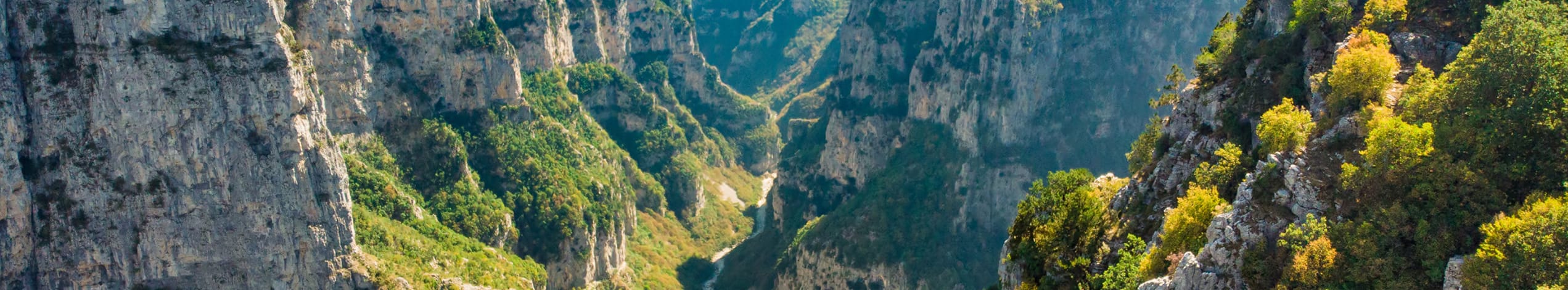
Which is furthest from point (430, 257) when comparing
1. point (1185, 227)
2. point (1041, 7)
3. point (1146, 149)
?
point (1041, 7)

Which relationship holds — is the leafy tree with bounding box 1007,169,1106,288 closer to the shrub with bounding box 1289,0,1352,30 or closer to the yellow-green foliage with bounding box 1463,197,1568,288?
the shrub with bounding box 1289,0,1352,30

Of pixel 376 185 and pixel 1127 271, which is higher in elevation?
pixel 376 185

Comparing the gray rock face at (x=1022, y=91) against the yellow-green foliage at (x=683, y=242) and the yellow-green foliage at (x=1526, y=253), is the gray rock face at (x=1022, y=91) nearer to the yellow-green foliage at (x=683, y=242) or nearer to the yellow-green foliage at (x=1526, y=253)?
the yellow-green foliage at (x=683, y=242)

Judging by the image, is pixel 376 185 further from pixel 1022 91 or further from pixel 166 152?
pixel 1022 91

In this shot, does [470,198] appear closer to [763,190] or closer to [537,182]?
[537,182]

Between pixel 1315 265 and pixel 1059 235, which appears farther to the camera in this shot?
pixel 1059 235

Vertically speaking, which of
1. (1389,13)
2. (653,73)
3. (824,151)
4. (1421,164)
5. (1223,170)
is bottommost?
(1421,164)
